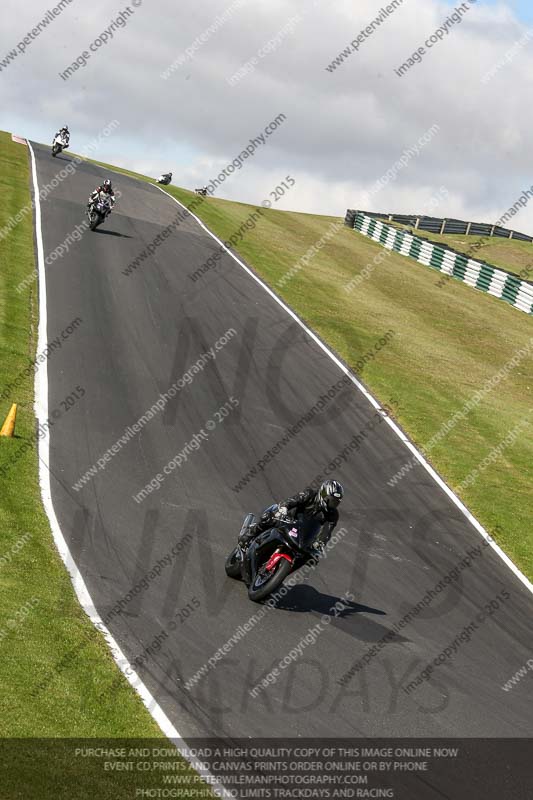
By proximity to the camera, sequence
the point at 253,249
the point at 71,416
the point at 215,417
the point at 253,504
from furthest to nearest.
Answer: the point at 253,249 < the point at 215,417 < the point at 71,416 < the point at 253,504

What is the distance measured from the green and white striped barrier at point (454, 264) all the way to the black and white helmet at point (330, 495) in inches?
1273

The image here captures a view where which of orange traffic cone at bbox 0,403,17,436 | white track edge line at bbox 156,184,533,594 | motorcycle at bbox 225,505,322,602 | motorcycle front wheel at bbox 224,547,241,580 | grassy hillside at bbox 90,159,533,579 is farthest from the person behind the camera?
grassy hillside at bbox 90,159,533,579

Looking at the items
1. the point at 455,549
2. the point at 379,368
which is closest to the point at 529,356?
the point at 379,368

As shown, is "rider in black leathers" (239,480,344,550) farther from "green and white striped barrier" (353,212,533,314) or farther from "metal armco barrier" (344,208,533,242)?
"metal armco barrier" (344,208,533,242)

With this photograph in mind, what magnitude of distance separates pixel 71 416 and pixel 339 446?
5562 millimetres

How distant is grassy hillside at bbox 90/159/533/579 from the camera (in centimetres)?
2047

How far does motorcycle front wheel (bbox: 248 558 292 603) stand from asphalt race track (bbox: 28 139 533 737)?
22cm

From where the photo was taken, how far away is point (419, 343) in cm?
3161

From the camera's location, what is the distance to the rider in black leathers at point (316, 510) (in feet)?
38.5

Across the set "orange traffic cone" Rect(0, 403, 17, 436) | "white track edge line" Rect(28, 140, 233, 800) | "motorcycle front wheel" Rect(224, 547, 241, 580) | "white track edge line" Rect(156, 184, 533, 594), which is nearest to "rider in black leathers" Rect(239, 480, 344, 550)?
"motorcycle front wheel" Rect(224, 547, 241, 580)

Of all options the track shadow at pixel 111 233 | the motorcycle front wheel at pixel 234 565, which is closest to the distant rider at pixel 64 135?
the track shadow at pixel 111 233

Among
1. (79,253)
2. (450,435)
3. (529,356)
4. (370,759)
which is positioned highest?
(529,356)

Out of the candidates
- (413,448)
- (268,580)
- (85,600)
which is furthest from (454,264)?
(85,600)

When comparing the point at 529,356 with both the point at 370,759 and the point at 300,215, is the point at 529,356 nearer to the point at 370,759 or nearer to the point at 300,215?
the point at 370,759
